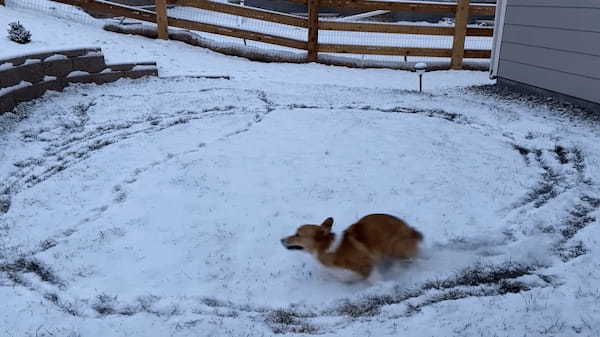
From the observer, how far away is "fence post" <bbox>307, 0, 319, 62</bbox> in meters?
10.4

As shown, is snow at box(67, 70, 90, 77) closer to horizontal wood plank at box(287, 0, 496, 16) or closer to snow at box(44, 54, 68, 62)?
snow at box(44, 54, 68, 62)

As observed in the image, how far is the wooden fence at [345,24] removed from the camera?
409 inches

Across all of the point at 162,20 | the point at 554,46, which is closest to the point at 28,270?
the point at 554,46

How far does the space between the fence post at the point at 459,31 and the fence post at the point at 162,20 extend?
651 centimetres

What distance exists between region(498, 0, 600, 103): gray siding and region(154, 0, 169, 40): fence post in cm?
730

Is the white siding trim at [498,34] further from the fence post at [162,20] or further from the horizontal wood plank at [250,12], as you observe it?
the fence post at [162,20]

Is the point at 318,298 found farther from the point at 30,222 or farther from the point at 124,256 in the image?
the point at 30,222

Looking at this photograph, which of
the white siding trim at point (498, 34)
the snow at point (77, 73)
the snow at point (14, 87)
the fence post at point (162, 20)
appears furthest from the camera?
the fence post at point (162, 20)

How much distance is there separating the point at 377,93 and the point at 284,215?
490 cm

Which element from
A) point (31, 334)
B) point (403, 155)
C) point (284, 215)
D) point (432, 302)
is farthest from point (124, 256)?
point (403, 155)

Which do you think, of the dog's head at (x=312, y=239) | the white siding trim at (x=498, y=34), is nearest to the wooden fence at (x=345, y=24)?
the white siding trim at (x=498, y=34)

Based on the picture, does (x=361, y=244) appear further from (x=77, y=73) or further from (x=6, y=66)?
(x=77, y=73)

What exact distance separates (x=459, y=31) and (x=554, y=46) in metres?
3.00

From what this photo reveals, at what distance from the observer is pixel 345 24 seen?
34.7 feet
